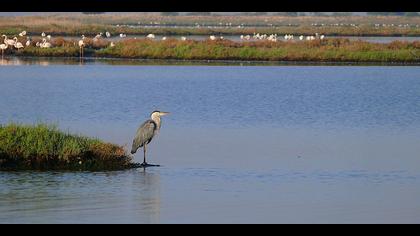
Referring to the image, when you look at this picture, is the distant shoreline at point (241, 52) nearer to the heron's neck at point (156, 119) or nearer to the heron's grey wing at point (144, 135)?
the heron's neck at point (156, 119)

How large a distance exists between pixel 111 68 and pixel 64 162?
26.5 meters

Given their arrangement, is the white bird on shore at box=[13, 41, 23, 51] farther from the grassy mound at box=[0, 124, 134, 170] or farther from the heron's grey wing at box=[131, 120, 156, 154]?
the grassy mound at box=[0, 124, 134, 170]

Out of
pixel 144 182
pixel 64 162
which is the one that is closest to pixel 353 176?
pixel 144 182

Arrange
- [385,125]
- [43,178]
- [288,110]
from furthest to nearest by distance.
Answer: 1. [288,110]
2. [385,125]
3. [43,178]

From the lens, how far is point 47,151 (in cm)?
1435

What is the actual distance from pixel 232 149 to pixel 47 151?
A: 4.09 m

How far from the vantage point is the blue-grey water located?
12.0 meters

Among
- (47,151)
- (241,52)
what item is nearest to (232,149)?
(47,151)

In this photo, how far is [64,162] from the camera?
14391 millimetres

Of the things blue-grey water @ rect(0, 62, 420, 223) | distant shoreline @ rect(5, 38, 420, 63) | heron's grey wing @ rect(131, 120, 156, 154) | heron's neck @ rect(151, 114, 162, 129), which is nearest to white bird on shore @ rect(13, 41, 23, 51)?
distant shoreline @ rect(5, 38, 420, 63)

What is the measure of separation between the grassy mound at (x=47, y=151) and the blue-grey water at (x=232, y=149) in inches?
11.1
